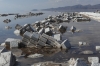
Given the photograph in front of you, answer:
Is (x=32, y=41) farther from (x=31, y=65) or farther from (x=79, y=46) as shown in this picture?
(x=31, y=65)

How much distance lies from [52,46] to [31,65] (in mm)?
4613

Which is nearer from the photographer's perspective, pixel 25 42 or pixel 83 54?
pixel 83 54

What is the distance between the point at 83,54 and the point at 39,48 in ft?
12.9

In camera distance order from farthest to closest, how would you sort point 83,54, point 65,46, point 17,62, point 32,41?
point 32,41 < point 65,46 < point 83,54 < point 17,62

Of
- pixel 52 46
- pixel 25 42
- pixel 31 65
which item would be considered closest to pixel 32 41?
pixel 25 42

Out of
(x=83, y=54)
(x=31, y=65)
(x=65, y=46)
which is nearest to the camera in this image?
(x=31, y=65)

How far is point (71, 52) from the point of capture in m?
13.7

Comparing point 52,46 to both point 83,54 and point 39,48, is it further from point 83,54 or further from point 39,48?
point 83,54

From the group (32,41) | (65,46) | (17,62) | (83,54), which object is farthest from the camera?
(32,41)

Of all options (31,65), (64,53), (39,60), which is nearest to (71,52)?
(64,53)

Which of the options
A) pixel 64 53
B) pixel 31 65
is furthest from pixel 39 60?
pixel 64 53

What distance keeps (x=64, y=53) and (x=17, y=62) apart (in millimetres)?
3528

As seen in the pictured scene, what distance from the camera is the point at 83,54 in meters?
12.9

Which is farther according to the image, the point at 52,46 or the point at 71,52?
the point at 52,46
